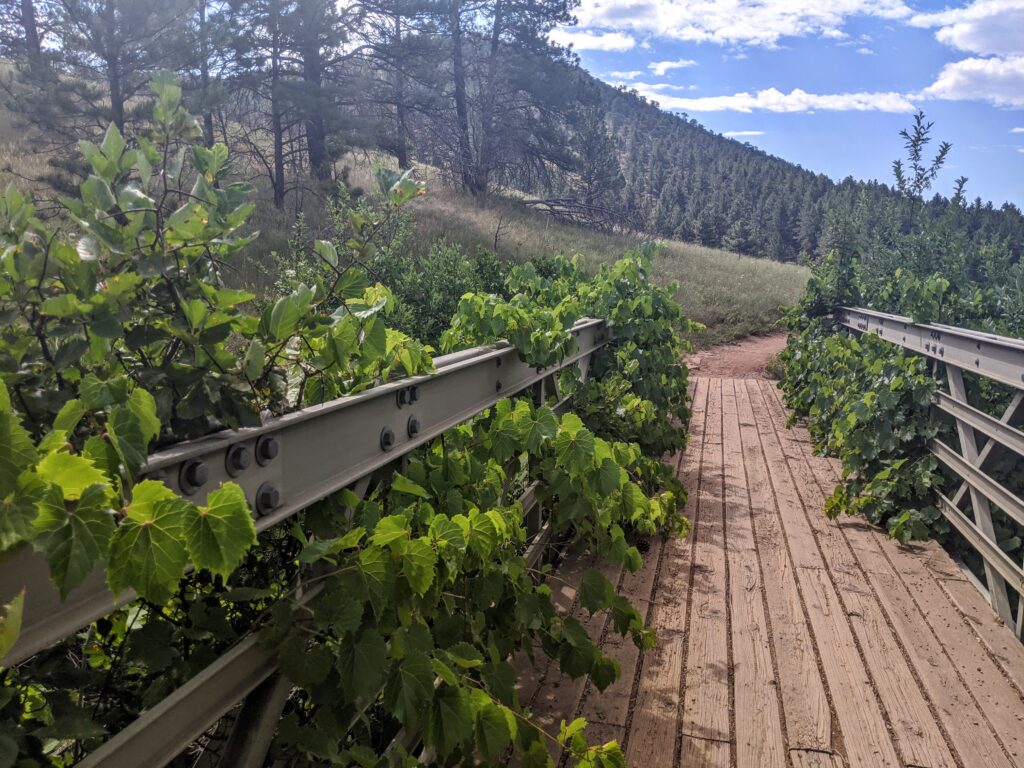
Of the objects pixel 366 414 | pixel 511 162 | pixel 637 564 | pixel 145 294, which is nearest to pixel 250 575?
pixel 366 414

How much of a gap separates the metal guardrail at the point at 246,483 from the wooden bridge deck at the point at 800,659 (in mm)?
1293

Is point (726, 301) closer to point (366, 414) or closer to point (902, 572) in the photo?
point (902, 572)

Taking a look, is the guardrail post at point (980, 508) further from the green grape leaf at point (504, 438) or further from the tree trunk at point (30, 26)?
the tree trunk at point (30, 26)

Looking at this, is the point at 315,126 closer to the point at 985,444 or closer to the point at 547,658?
the point at 985,444

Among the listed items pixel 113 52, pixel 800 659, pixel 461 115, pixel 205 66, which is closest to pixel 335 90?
pixel 205 66

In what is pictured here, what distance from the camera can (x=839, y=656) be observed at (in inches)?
118

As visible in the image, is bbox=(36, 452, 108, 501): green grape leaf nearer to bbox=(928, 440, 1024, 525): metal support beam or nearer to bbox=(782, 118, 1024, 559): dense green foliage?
bbox=(928, 440, 1024, 525): metal support beam

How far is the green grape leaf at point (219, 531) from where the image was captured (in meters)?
0.95

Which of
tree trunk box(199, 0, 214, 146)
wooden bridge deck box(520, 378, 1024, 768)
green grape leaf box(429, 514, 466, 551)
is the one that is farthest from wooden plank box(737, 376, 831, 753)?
tree trunk box(199, 0, 214, 146)

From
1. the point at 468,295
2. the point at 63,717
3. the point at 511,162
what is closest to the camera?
the point at 63,717

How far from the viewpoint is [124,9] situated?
40.7 feet

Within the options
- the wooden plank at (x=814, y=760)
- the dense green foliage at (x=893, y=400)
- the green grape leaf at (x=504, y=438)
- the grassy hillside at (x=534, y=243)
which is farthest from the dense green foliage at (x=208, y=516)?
the grassy hillside at (x=534, y=243)

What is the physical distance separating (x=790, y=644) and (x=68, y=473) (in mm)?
3018

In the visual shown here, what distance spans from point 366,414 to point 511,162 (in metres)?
25.7
